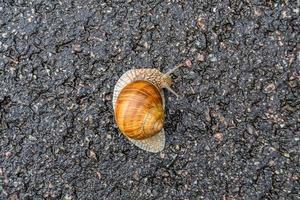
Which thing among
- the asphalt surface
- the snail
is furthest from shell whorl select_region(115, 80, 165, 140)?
the asphalt surface

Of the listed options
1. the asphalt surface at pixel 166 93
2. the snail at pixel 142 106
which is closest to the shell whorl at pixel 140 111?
the snail at pixel 142 106

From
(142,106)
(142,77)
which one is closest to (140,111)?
(142,106)

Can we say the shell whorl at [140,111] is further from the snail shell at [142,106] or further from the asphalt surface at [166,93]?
the asphalt surface at [166,93]

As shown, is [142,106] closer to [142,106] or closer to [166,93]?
[142,106]

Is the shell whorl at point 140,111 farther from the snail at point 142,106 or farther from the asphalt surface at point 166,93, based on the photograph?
the asphalt surface at point 166,93

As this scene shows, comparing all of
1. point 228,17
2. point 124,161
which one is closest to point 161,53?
point 228,17

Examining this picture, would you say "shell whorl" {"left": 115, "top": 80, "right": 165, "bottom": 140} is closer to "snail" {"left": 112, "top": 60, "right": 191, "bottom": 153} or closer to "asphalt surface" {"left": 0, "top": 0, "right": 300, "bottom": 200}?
"snail" {"left": 112, "top": 60, "right": 191, "bottom": 153}

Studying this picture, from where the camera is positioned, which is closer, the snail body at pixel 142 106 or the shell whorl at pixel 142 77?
the snail body at pixel 142 106
